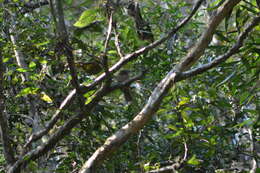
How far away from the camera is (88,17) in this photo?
1.95 meters

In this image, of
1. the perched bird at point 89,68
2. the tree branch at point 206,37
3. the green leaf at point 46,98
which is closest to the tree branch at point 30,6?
the perched bird at point 89,68

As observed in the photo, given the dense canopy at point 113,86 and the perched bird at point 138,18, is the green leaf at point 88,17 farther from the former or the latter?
the perched bird at point 138,18

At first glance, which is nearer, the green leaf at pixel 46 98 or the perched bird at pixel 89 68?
the green leaf at pixel 46 98

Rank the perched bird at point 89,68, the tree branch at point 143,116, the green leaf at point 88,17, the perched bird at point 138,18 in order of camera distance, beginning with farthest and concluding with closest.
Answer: the perched bird at point 138,18 → the perched bird at point 89,68 → the green leaf at point 88,17 → the tree branch at point 143,116

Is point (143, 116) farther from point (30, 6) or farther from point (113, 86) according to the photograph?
point (30, 6)

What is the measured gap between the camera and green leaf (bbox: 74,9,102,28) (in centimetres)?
191

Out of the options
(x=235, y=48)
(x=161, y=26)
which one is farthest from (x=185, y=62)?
(x=161, y=26)

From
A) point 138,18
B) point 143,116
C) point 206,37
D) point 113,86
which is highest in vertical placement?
point 138,18

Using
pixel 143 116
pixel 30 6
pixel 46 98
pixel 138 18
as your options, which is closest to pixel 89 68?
pixel 46 98

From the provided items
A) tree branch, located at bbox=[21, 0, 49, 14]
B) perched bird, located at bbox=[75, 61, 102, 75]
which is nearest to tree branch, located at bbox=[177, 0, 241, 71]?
perched bird, located at bbox=[75, 61, 102, 75]

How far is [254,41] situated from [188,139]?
0.68 m

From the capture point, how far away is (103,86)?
207 cm

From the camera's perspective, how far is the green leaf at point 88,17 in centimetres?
191

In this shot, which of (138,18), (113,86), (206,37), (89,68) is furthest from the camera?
(138,18)
